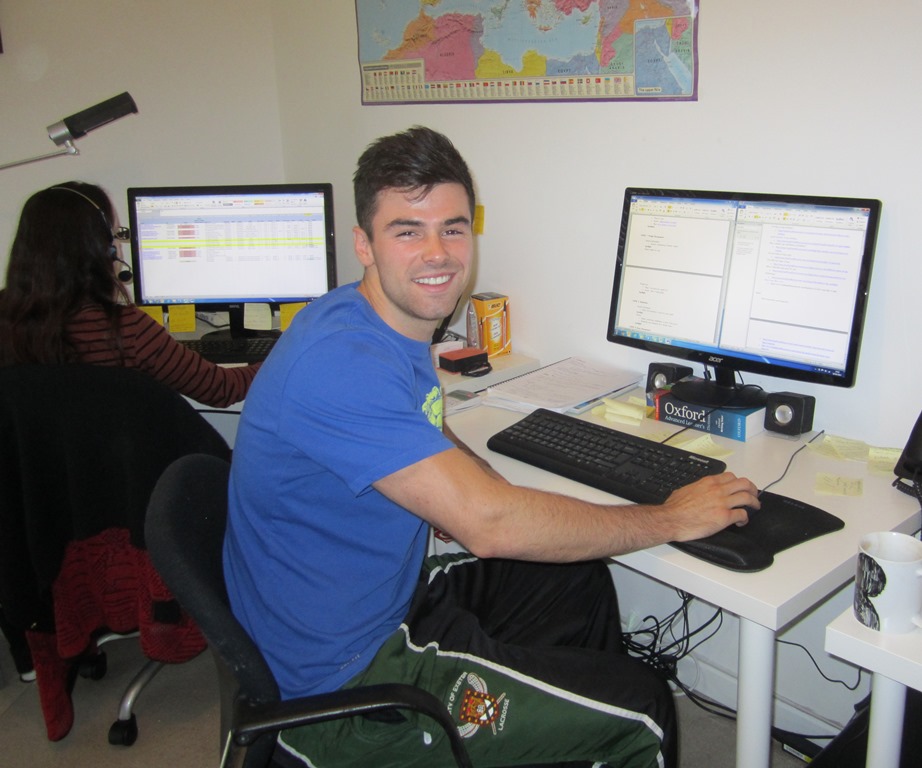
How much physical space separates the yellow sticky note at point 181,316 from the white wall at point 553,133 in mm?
520

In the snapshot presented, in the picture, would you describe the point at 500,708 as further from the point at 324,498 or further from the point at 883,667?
the point at 883,667

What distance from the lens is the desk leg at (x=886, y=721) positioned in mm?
1068

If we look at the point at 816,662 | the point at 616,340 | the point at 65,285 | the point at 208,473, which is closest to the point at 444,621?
the point at 208,473

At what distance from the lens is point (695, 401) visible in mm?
1729

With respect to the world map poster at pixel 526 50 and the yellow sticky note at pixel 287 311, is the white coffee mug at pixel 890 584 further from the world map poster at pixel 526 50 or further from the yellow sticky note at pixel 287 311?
the yellow sticky note at pixel 287 311

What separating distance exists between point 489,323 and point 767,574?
1196mm

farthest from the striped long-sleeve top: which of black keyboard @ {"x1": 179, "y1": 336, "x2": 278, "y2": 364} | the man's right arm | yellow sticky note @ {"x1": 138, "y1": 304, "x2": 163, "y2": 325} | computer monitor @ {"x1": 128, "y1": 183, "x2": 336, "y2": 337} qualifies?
the man's right arm

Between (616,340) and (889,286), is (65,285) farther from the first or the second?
(889,286)

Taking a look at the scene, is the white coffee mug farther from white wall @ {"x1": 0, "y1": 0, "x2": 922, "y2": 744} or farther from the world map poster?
the world map poster

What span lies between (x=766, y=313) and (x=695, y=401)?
223 mm

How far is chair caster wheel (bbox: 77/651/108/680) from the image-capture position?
7.22 feet

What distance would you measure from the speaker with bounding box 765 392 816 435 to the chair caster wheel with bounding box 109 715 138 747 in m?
1.59

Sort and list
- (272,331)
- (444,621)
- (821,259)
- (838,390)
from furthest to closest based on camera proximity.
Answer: (272,331)
(838,390)
(821,259)
(444,621)

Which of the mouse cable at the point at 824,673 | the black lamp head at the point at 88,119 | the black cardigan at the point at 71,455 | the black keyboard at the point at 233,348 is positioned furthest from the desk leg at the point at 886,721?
the black lamp head at the point at 88,119
